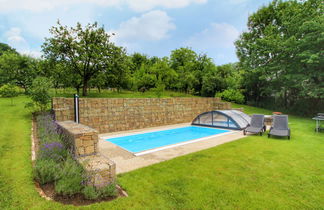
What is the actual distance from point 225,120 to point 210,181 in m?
7.57

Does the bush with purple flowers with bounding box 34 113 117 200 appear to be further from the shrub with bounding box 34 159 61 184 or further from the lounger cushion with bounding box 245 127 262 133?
the lounger cushion with bounding box 245 127 262 133

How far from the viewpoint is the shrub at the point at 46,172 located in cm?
335

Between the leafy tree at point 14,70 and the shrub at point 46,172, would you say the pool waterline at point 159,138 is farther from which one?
the leafy tree at point 14,70

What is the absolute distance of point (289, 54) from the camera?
16.0m

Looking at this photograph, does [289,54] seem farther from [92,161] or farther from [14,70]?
[14,70]

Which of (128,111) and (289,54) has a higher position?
(289,54)

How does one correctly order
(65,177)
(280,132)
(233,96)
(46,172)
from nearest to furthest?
(65,177), (46,172), (280,132), (233,96)

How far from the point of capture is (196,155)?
18.0ft

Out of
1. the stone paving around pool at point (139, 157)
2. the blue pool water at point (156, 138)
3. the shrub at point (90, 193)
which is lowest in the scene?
the blue pool water at point (156, 138)

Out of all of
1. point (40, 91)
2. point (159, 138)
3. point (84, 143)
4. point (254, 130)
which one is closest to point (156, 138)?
point (159, 138)

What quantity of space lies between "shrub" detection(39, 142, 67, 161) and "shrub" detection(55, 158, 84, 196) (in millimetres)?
709

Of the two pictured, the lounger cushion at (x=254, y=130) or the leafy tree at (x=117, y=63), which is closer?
the lounger cushion at (x=254, y=130)

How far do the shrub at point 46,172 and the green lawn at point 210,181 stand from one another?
157 millimetres

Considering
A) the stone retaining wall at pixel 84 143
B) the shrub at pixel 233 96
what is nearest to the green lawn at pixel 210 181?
the stone retaining wall at pixel 84 143
